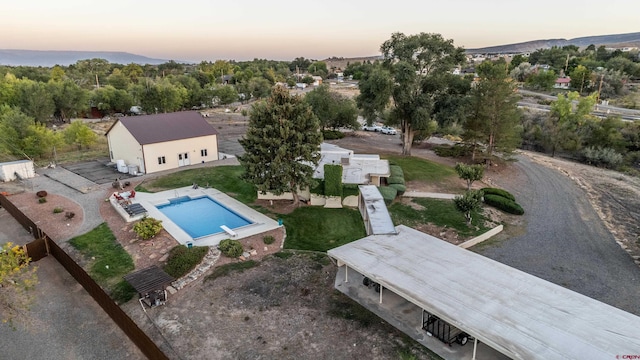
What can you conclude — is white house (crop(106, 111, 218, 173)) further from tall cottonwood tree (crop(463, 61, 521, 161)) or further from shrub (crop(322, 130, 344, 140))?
tall cottonwood tree (crop(463, 61, 521, 161))

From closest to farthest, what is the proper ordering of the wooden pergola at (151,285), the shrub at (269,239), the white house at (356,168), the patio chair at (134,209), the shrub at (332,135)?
the wooden pergola at (151,285) → the shrub at (269,239) → the patio chair at (134,209) → the white house at (356,168) → the shrub at (332,135)

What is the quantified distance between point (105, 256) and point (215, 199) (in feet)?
31.3

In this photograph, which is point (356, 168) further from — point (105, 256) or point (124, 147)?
point (124, 147)

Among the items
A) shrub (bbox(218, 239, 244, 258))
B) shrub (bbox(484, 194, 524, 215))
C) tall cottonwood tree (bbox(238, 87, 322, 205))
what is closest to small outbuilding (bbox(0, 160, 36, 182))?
tall cottonwood tree (bbox(238, 87, 322, 205))

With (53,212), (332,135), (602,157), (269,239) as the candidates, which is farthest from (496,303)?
(332,135)

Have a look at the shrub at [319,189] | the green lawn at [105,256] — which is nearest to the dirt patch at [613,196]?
the shrub at [319,189]

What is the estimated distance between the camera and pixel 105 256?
771 inches

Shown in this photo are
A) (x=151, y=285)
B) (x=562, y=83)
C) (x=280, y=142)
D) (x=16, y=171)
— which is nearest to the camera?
(x=151, y=285)

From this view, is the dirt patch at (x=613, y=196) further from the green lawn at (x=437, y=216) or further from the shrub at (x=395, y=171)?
the shrub at (x=395, y=171)

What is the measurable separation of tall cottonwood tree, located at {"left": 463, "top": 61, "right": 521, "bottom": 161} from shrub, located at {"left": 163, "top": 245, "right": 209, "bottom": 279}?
96.2ft

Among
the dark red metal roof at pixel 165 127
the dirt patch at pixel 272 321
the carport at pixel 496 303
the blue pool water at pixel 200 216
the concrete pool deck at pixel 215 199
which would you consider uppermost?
the dark red metal roof at pixel 165 127

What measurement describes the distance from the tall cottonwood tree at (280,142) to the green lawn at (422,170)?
11.3 metres

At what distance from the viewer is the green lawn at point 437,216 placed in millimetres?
23062

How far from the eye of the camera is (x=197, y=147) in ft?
122
